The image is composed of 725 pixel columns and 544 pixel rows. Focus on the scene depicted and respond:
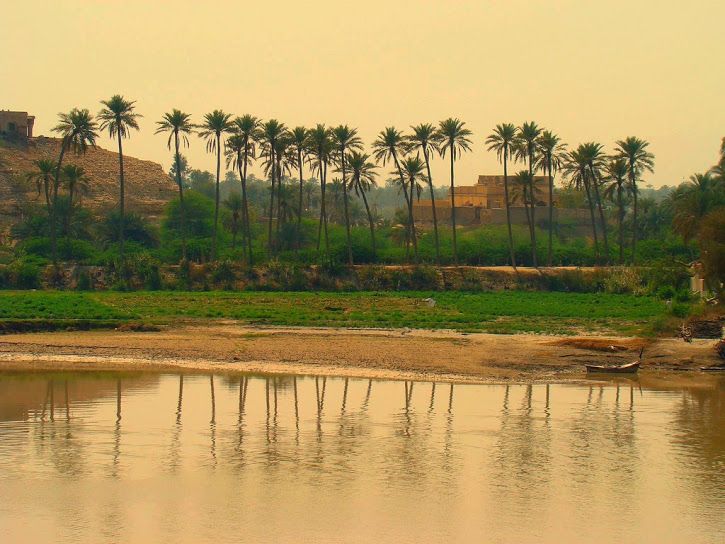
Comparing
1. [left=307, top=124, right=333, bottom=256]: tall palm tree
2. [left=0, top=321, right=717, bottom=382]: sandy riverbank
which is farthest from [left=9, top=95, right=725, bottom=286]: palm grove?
[left=0, top=321, right=717, bottom=382]: sandy riverbank

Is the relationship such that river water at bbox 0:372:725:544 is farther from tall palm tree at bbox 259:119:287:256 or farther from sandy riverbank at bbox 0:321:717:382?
tall palm tree at bbox 259:119:287:256

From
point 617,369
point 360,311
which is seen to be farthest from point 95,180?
point 617,369

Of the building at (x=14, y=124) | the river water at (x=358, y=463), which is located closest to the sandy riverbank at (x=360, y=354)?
the river water at (x=358, y=463)

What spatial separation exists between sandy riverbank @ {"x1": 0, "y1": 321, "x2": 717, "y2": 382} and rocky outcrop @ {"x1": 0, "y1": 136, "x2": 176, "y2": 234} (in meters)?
69.4

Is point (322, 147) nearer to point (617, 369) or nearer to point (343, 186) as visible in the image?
point (343, 186)

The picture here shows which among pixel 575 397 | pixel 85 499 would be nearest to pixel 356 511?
pixel 85 499

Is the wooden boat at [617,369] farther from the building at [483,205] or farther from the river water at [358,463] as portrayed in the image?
the building at [483,205]

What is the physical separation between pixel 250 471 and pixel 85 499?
3.20 meters

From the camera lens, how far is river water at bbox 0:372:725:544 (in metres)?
16.7

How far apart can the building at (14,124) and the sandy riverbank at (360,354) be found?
3347 inches

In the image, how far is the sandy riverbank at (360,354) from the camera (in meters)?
33.6

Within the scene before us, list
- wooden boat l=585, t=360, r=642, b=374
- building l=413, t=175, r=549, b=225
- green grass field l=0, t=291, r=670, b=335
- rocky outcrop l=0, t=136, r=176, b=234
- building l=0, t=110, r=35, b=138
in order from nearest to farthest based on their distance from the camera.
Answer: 1. wooden boat l=585, t=360, r=642, b=374
2. green grass field l=0, t=291, r=670, b=335
3. rocky outcrop l=0, t=136, r=176, b=234
4. building l=413, t=175, r=549, b=225
5. building l=0, t=110, r=35, b=138

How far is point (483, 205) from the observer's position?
→ 12138cm

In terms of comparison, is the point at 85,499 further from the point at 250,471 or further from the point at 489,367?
the point at 489,367
